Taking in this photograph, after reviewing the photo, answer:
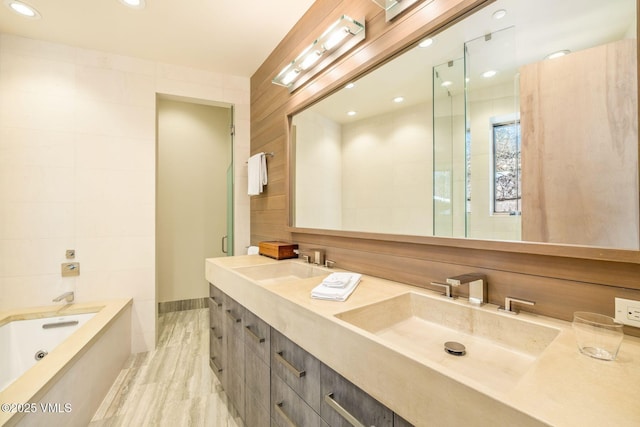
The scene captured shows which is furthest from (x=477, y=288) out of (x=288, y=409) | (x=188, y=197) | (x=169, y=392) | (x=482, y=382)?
(x=188, y=197)

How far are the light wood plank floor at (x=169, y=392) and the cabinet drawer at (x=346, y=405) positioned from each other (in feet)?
3.92

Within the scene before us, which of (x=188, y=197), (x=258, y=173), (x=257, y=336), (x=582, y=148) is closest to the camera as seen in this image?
(x=582, y=148)

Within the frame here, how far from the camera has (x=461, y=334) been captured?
100 centimetres

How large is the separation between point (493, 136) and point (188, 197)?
3.59 meters

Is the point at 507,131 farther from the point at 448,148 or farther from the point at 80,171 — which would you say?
the point at 80,171

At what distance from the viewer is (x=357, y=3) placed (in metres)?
1.55

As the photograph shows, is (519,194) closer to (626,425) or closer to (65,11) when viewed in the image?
(626,425)

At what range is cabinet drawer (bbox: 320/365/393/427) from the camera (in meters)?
0.74

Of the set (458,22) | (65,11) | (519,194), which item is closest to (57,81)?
(65,11)

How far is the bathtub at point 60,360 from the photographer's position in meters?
1.22

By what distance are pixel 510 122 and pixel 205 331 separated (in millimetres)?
3318

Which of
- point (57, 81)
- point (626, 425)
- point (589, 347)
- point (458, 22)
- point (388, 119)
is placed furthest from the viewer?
point (57, 81)

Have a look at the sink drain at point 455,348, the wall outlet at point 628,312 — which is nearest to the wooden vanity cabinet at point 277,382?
the sink drain at point 455,348

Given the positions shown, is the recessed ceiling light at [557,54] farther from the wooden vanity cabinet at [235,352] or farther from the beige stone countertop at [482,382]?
the wooden vanity cabinet at [235,352]
